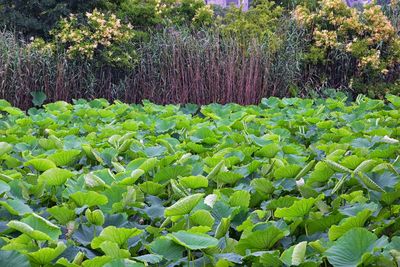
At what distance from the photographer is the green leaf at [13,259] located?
54.3 inches

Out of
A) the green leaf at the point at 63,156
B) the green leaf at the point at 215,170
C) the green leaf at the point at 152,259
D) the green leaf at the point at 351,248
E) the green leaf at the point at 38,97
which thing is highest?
the green leaf at the point at 351,248

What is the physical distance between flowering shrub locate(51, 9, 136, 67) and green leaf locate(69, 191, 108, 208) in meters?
4.88

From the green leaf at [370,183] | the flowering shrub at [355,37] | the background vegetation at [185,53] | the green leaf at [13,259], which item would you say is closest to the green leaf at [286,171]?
the green leaf at [370,183]

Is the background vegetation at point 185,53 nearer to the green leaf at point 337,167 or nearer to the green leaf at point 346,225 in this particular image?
the green leaf at point 337,167

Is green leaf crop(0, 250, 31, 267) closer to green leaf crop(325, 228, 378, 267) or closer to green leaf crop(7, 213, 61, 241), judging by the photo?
green leaf crop(7, 213, 61, 241)

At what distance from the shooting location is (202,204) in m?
1.85

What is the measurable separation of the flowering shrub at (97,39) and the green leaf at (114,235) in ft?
16.9

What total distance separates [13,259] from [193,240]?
1.32ft

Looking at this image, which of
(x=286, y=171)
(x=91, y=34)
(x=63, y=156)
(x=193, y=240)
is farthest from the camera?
(x=91, y=34)

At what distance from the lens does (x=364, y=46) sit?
7168mm

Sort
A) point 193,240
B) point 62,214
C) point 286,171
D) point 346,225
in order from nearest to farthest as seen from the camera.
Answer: point 193,240
point 346,225
point 62,214
point 286,171

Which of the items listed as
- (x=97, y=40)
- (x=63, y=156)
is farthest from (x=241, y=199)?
(x=97, y=40)

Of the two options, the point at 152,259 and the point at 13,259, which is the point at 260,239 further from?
the point at 13,259

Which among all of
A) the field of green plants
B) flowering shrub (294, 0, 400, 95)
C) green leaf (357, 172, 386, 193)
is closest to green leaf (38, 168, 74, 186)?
the field of green plants
